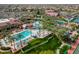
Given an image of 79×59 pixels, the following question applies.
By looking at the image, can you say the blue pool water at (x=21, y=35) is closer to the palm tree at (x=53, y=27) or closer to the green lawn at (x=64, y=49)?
the palm tree at (x=53, y=27)

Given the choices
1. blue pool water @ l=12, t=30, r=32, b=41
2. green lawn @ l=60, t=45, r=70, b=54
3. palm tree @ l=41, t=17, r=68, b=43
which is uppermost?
palm tree @ l=41, t=17, r=68, b=43

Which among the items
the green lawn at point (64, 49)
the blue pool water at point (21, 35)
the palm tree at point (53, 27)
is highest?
the palm tree at point (53, 27)

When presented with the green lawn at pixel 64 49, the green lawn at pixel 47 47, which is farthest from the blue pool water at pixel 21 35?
the green lawn at pixel 64 49

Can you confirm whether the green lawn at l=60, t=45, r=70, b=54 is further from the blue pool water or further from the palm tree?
the blue pool water

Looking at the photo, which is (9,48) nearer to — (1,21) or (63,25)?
(1,21)

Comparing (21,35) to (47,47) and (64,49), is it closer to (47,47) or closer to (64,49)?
(47,47)

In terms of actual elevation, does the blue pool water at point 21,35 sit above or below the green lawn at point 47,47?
above

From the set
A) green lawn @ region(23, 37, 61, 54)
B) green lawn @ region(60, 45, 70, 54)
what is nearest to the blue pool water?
green lawn @ region(23, 37, 61, 54)

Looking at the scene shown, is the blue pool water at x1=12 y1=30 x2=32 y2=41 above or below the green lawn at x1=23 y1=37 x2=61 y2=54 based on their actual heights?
above

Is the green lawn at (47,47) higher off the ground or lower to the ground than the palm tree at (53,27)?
lower

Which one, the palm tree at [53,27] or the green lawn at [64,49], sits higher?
the palm tree at [53,27]

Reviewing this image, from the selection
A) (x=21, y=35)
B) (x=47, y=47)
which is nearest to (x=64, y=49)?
(x=47, y=47)
